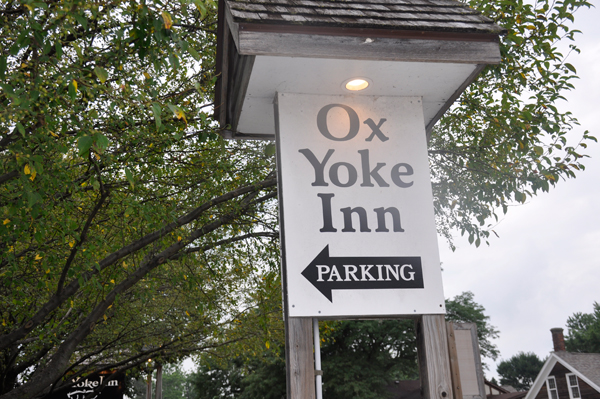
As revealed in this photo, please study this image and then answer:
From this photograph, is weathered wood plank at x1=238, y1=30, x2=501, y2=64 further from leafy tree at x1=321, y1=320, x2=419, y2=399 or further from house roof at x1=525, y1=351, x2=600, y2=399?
house roof at x1=525, y1=351, x2=600, y2=399

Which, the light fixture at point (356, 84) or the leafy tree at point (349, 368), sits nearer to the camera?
the light fixture at point (356, 84)

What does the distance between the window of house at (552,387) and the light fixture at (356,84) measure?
1118 inches

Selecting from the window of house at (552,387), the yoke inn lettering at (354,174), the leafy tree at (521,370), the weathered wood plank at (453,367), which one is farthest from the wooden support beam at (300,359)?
the leafy tree at (521,370)

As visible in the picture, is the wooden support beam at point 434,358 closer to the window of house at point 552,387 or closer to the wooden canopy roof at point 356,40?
the wooden canopy roof at point 356,40

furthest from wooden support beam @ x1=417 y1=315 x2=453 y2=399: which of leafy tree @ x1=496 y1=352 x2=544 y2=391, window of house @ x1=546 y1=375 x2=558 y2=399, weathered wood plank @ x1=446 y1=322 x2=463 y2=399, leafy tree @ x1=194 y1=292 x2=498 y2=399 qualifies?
leafy tree @ x1=496 y1=352 x2=544 y2=391

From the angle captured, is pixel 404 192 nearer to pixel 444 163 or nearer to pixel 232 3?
pixel 232 3

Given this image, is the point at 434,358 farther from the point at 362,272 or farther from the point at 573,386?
the point at 573,386

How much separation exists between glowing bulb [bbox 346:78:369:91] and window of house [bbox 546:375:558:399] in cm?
2839

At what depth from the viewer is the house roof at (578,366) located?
82.1 ft

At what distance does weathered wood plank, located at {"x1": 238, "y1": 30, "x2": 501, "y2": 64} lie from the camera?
3.26m

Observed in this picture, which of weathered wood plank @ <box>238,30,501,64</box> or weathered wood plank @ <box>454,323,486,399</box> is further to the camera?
Result: weathered wood plank @ <box>454,323,486,399</box>

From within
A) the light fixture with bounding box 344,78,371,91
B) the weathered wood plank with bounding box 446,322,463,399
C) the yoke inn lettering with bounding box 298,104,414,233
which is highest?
the light fixture with bounding box 344,78,371,91

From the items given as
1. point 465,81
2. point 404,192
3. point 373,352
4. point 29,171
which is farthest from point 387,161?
point 373,352

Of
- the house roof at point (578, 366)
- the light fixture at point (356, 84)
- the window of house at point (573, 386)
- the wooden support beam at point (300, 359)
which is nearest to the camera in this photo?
the wooden support beam at point (300, 359)
